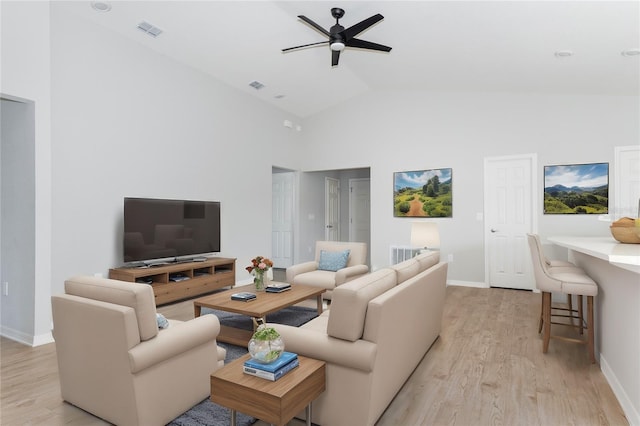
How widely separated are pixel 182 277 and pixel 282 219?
3339 millimetres

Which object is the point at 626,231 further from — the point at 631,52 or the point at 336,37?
the point at 336,37

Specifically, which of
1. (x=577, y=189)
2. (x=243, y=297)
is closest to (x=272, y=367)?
(x=243, y=297)

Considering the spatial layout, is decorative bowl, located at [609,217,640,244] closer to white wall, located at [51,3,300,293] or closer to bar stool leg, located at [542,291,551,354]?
bar stool leg, located at [542,291,551,354]

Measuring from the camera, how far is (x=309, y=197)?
8094mm

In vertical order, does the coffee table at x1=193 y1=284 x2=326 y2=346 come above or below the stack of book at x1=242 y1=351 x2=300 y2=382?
below

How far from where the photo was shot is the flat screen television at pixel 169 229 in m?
4.45

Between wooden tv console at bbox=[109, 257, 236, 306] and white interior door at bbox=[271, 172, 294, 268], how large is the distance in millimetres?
2346

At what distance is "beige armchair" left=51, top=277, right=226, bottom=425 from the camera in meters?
1.91

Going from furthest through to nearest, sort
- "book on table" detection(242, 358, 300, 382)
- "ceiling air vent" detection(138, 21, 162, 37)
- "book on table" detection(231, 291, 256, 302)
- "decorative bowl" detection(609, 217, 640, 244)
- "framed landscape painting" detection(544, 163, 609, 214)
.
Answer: "framed landscape painting" detection(544, 163, 609, 214) < "ceiling air vent" detection(138, 21, 162, 37) < "book on table" detection(231, 291, 256, 302) < "decorative bowl" detection(609, 217, 640, 244) < "book on table" detection(242, 358, 300, 382)

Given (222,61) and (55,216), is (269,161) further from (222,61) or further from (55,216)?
(55,216)

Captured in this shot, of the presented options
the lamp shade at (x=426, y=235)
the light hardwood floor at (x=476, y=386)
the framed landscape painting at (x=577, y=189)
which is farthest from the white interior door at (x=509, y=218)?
the light hardwood floor at (x=476, y=386)

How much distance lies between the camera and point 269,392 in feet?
5.37

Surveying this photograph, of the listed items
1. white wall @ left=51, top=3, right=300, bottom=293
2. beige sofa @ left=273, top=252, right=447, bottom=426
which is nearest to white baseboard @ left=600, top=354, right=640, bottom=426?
beige sofa @ left=273, top=252, right=447, bottom=426

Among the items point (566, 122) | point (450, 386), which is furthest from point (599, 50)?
point (450, 386)
